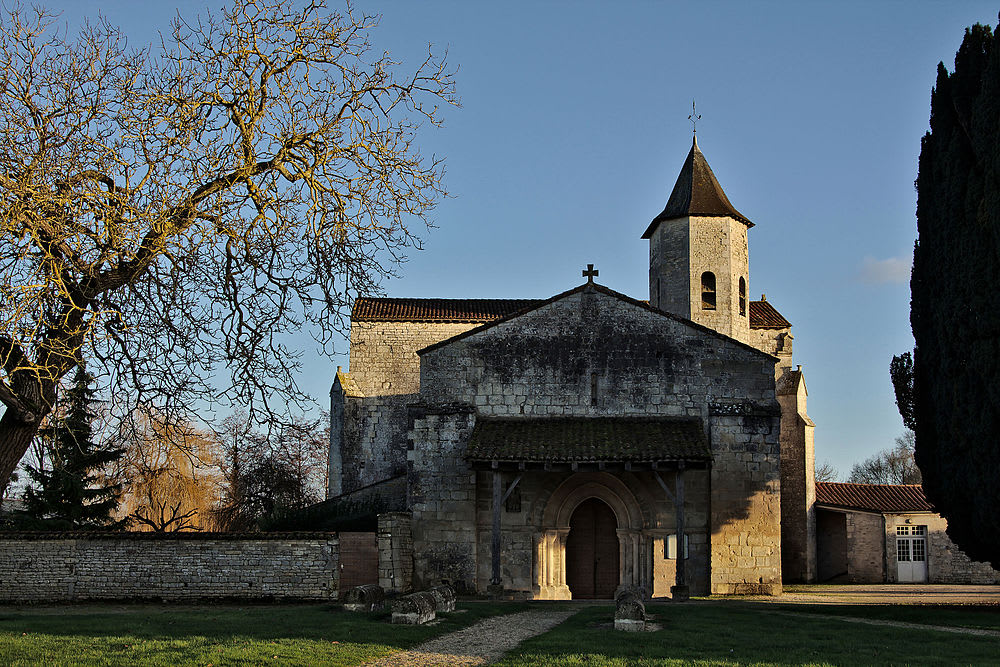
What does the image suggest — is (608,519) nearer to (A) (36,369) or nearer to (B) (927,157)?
(B) (927,157)

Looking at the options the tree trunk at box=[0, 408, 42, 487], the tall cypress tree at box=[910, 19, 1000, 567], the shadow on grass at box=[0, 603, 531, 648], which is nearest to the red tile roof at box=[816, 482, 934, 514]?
the tall cypress tree at box=[910, 19, 1000, 567]

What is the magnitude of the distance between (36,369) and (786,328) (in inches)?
1153

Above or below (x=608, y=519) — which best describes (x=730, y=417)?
above

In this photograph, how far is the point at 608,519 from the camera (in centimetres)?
2398

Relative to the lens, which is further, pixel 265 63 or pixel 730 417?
pixel 730 417

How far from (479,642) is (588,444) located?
9490 millimetres

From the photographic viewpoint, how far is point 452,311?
33.6 m

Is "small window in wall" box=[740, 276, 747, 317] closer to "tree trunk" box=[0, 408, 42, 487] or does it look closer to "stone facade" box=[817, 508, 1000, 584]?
"stone facade" box=[817, 508, 1000, 584]

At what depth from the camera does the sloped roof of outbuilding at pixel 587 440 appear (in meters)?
21.7

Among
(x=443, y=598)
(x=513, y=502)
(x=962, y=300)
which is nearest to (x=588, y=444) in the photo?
(x=513, y=502)

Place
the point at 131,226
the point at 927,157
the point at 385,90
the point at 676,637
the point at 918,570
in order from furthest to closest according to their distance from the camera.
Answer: the point at 918,570, the point at 927,157, the point at 676,637, the point at 385,90, the point at 131,226

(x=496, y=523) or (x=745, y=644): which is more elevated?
(x=496, y=523)

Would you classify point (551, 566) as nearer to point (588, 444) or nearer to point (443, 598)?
point (588, 444)

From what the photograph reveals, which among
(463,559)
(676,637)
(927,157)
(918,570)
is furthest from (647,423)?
(918,570)
